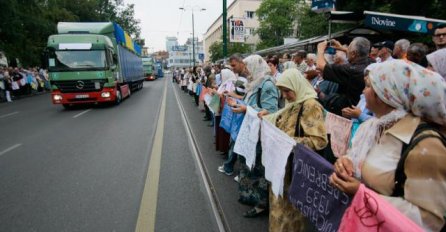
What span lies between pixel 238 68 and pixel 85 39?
437 inches

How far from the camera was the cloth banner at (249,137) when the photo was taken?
360 centimetres

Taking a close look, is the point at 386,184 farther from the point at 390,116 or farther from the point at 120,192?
the point at 120,192

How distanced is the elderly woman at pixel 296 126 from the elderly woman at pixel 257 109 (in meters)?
0.76

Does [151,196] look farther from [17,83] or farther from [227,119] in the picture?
[17,83]

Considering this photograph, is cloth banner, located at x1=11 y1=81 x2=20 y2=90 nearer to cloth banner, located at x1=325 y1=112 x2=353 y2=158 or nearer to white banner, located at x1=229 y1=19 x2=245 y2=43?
white banner, located at x1=229 y1=19 x2=245 y2=43

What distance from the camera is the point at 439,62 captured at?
3.87 metres

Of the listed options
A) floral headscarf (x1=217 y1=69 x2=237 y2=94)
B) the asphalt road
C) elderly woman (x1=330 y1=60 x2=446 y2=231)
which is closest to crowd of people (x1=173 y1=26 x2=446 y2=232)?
elderly woman (x1=330 y1=60 x2=446 y2=231)

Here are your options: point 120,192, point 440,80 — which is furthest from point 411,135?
point 120,192

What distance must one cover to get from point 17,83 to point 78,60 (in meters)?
11.5

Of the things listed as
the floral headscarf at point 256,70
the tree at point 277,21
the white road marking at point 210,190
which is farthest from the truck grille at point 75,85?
the tree at point 277,21

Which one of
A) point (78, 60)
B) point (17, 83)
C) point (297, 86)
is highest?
point (78, 60)

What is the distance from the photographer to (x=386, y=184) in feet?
5.08

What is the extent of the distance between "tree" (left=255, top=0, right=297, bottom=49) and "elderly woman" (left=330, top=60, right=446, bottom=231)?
5746cm

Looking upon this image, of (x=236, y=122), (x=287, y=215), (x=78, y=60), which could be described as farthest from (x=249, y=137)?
(x=78, y=60)
